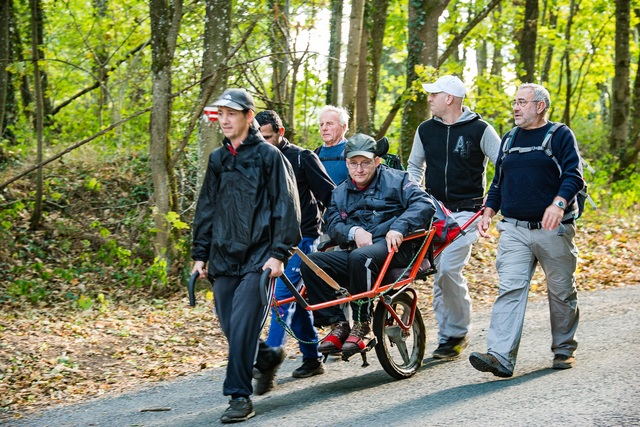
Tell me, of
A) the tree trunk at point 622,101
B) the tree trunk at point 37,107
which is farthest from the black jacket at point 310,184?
the tree trunk at point 622,101

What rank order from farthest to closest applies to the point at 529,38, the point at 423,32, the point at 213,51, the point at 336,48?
the point at 529,38 < the point at 336,48 < the point at 423,32 < the point at 213,51

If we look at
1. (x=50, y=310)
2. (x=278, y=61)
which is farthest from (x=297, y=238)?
(x=278, y=61)

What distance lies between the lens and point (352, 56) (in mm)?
12789

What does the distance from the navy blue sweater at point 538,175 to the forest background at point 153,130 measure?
4.01 m

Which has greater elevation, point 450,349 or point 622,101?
point 622,101

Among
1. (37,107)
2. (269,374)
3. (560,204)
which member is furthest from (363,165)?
(37,107)

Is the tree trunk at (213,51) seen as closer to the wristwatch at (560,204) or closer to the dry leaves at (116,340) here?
the dry leaves at (116,340)

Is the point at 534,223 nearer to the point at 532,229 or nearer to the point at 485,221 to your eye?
the point at 532,229

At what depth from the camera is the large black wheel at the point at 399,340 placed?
22.1 ft

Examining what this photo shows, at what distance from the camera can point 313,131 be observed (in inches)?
742

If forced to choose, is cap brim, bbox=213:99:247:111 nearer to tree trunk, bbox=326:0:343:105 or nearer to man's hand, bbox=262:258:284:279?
man's hand, bbox=262:258:284:279

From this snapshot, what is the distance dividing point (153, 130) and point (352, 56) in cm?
334

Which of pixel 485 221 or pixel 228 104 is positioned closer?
pixel 228 104

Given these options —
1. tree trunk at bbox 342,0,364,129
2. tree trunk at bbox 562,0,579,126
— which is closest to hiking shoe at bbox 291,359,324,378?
tree trunk at bbox 342,0,364,129
